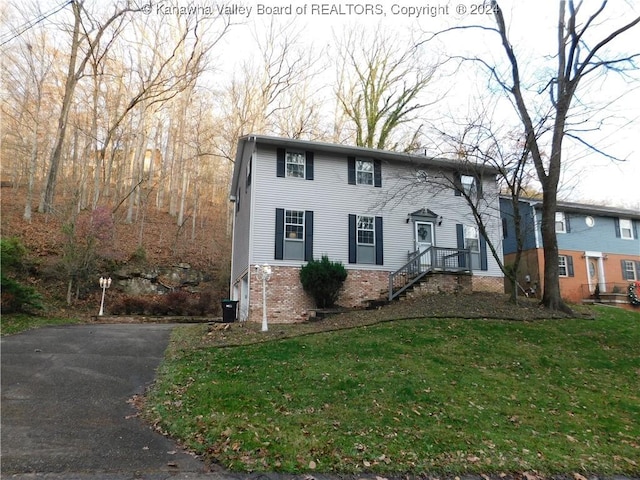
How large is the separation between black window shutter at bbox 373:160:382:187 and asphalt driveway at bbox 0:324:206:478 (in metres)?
9.67

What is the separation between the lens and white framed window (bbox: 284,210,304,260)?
14.0 metres

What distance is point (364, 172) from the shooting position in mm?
15430

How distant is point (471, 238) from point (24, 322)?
50.3ft

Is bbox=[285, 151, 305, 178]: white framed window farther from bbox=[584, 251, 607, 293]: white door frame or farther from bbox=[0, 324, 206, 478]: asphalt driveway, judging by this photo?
bbox=[584, 251, 607, 293]: white door frame

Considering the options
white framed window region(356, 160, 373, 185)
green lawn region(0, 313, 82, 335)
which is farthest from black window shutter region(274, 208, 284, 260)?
green lawn region(0, 313, 82, 335)

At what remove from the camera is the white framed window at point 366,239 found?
1479 cm

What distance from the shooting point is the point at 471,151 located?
40.7 feet

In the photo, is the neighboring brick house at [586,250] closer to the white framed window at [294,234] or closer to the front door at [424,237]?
the front door at [424,237]

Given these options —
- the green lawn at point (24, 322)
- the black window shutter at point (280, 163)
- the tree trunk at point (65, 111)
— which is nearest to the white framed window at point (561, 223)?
the black window shutter at point (280, 163)

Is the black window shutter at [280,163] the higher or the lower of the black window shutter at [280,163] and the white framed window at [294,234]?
the higher

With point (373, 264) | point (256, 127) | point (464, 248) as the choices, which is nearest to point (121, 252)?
point (256, 127)

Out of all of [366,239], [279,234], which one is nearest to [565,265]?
[366,239]

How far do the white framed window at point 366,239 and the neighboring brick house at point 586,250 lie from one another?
9.29 meters

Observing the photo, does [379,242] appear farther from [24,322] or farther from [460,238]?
[24,322]
